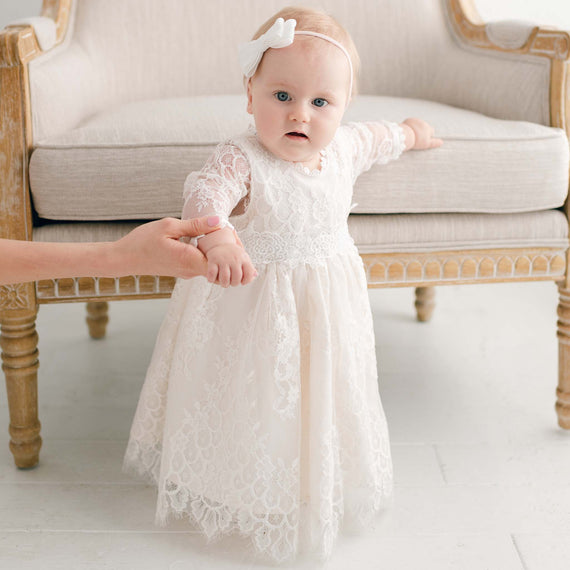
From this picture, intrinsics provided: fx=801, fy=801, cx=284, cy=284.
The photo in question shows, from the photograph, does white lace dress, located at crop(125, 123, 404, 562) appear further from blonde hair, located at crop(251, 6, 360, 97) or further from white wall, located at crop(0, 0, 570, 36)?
white wall, located at crop(0, 0, 570, 36)

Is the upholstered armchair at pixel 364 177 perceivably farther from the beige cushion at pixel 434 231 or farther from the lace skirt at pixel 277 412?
the lace skirt at pixel 277 412

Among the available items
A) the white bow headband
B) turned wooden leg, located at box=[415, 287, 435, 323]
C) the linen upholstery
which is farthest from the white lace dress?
turned wooden leg, located at box=[415, 287, 435, 323]

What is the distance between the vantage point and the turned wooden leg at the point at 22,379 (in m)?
1.28

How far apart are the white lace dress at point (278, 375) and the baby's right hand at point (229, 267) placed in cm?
13

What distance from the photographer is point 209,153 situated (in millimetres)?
1249

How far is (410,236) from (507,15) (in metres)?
1.30

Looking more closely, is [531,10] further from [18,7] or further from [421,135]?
[18,7]

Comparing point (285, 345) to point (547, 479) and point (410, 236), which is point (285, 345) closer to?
point (410, 236)

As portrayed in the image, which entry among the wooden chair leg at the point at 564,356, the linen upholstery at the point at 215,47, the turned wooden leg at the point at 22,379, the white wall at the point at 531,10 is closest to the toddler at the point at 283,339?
the turned wooden leg at the point at 22,379

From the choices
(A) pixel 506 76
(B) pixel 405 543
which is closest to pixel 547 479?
(B) pixel 405 543

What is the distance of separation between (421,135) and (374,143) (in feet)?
0.30

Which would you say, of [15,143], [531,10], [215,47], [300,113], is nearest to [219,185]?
[300,113]

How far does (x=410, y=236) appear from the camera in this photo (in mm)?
1327

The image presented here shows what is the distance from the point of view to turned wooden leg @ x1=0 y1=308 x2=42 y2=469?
1.28 m
